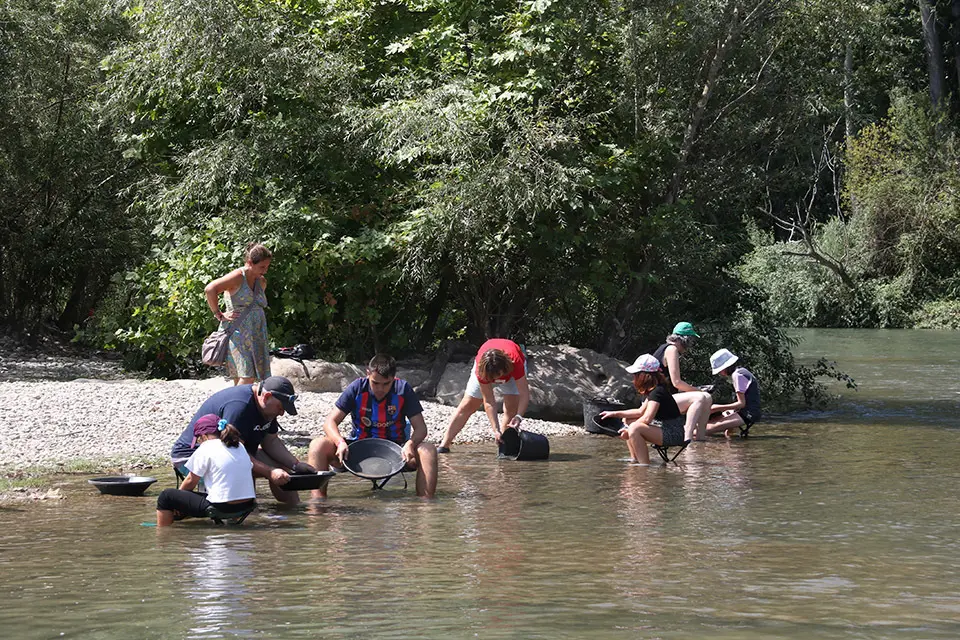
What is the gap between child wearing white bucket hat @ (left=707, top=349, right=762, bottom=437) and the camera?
15.3 m

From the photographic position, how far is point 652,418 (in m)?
12.6

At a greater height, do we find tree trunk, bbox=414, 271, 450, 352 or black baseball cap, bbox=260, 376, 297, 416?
tree trunk, bbox=414, 271, 450, 352

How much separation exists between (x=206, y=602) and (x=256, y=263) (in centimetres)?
627

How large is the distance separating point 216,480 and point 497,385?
5123mm

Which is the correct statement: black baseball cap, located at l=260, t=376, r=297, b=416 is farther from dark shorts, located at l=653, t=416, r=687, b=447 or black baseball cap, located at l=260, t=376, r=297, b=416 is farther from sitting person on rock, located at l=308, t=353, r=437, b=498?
dark shorts, located at l=653, t=416, r=687, b=447

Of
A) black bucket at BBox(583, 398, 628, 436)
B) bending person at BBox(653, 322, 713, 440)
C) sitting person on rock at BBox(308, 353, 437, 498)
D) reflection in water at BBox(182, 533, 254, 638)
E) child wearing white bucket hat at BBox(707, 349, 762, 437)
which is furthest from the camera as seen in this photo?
child wearing white bucket hat at BBox(707, 349, 762, 437)

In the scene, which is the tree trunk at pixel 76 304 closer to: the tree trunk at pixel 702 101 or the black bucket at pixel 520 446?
the tree trunk at pixel 702 101

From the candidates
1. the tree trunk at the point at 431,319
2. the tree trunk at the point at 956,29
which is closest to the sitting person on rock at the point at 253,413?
the tree trunk at the point at 431,319

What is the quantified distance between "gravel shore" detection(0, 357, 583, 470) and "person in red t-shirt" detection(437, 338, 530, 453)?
3.60 ft

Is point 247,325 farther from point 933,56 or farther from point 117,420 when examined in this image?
point 933,56

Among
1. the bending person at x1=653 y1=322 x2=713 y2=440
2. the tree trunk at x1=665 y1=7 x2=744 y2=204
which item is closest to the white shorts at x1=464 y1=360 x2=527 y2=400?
the bending person at x1=653 y1=322 x2=713 y2=440

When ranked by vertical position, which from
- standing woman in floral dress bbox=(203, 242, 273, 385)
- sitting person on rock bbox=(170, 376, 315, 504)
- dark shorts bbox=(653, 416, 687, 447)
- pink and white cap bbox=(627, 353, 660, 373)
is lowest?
dark shorts bbox=(653, 416, 687, 447)

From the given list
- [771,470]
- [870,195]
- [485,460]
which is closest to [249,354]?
[485,460]

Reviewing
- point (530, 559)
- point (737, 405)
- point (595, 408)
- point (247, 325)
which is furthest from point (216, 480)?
point (737, 405)
